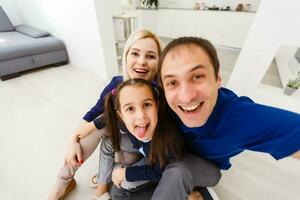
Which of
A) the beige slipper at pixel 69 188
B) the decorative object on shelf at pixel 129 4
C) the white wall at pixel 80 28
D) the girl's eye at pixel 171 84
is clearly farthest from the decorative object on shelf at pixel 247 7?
the beige slipper at pixel 69 188

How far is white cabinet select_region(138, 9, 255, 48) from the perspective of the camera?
11.3 feet

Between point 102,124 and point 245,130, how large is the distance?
0.73 metres

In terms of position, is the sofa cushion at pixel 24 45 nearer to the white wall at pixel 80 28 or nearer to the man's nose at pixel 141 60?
the white wall at pixel 80 28

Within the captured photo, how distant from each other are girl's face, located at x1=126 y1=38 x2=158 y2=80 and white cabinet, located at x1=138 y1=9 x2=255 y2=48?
2.56 metres

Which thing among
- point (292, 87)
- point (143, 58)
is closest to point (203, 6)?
point (292, 87)

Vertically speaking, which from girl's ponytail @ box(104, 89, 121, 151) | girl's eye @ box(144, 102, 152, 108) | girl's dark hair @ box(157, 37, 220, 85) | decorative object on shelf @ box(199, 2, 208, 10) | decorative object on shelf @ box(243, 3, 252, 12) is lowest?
girl's ponytail @ box(104, 89, 121, 151)

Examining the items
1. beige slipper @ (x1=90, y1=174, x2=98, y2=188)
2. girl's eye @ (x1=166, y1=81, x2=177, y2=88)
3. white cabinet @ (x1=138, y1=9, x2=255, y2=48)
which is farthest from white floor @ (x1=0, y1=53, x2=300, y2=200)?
white cabinet @ (x1=138, y1=9, x2=255, y2=48)

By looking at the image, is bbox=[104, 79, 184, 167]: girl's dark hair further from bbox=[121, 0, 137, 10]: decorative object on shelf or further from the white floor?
bbox=[121, 0, 137, 10]: decorative object on shelf

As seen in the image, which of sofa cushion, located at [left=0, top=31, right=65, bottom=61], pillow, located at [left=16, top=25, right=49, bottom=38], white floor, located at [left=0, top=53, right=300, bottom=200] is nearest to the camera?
white floor, located at [left=0, top=53, right=300, bottom=200]

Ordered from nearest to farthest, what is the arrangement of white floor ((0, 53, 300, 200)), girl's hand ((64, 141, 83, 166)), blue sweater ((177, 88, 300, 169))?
blue sweater ((177, 88, 300, 169))
girl's hand ((64, 141, 83, 166))
white floor ((0, 53, 300, 200))

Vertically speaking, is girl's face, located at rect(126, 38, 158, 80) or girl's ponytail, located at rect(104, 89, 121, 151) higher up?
girl's face, located at rect(126, 38, 158, 80)

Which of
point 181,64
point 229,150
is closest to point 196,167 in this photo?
point 229,150

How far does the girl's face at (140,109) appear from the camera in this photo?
75 cm

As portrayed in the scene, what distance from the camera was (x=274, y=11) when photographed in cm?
137
